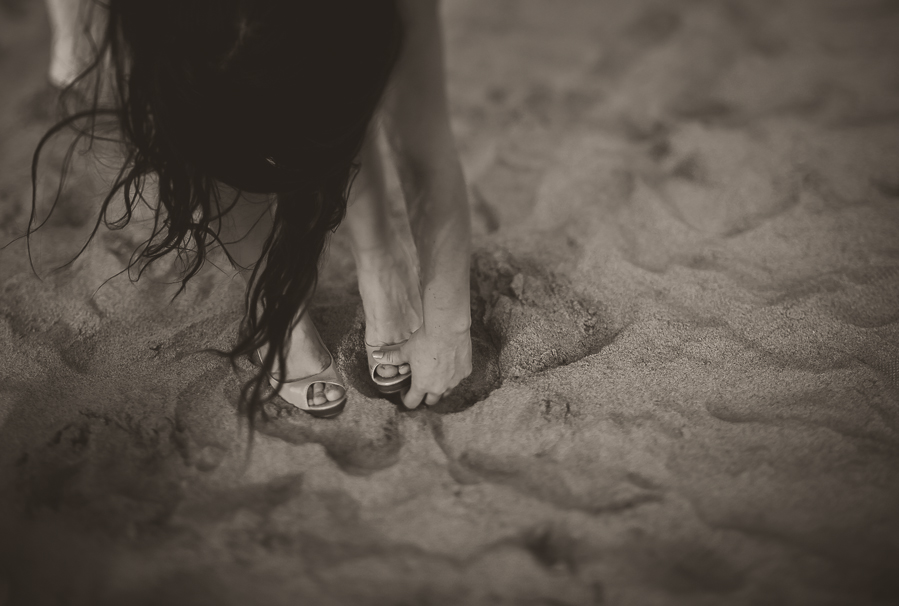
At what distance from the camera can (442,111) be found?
45.9 inches

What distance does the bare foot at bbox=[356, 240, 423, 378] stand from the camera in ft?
4.78

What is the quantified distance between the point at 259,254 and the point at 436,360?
1.54 ft

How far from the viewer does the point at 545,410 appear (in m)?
1.36

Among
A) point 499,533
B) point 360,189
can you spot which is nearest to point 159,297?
point 360,189

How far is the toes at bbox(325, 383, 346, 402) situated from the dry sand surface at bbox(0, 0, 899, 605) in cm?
6

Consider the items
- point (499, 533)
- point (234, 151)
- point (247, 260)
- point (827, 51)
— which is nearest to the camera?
point (234, 151)

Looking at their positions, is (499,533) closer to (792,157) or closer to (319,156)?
(319,156)

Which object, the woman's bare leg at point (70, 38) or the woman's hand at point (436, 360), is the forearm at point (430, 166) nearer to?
the woman's hand at point (436, 360)

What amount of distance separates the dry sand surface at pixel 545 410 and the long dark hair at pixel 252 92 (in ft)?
1.72

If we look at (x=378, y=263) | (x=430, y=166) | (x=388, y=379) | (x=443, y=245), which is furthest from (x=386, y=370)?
(x=430, y=166)

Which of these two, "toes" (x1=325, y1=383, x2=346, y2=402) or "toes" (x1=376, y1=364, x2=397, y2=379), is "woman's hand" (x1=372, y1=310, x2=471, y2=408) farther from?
"toes" (x1=325, y1=383, x2=346, y2=402)

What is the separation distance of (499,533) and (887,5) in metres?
3.46

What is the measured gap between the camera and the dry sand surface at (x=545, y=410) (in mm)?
1083

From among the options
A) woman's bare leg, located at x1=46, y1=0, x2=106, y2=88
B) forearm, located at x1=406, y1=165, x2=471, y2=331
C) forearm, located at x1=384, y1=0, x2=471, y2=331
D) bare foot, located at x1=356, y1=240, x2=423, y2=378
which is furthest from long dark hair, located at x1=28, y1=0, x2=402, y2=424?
woman's bare leg, located at x1=46, y1=0, x2=106, y2=88
